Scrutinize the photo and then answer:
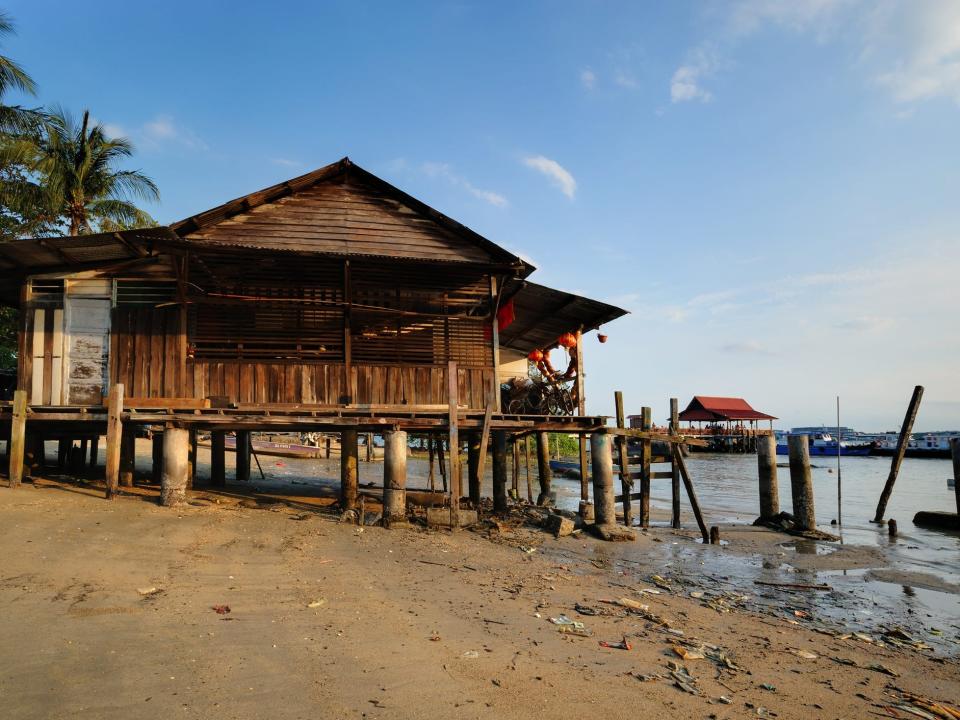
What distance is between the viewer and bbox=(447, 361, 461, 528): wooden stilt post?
12672 millimetres

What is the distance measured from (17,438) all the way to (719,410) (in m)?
62.5

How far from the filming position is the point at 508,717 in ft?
15.7

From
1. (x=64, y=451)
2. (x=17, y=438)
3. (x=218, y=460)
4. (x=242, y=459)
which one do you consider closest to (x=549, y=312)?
(x=218, y=460)

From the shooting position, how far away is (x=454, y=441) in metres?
12.7

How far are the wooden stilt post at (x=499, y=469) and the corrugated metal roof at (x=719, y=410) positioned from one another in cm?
5145

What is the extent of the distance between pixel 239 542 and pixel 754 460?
5621 cm

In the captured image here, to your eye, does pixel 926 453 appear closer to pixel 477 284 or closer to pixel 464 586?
pixel 477 284

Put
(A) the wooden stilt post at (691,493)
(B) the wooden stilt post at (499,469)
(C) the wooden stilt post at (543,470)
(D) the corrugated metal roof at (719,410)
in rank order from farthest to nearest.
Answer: (D) the corrugated metal roof at (719,410), (C) the wooden stilt post at (543,470), (B) the wooden stilt post at (499,469), (A) the wooden stilt post at (691,493)

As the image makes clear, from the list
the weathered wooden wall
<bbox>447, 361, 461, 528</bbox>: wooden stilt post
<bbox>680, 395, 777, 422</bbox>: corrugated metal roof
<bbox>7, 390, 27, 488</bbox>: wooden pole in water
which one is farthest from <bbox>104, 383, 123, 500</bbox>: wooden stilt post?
<bbox>680, 395, 777, 422</bbox>: corrugated metal roof

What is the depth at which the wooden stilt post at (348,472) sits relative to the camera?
14.0 metres

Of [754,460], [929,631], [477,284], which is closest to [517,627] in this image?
[929,631]

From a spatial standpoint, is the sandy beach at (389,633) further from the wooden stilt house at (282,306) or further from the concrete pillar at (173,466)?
the wooden stilt house at (282,306)

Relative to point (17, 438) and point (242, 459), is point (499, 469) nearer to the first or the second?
point (242, 459)

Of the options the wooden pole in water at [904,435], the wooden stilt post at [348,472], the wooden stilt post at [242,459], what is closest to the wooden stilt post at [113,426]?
the wooden stilt post at [348,472]
